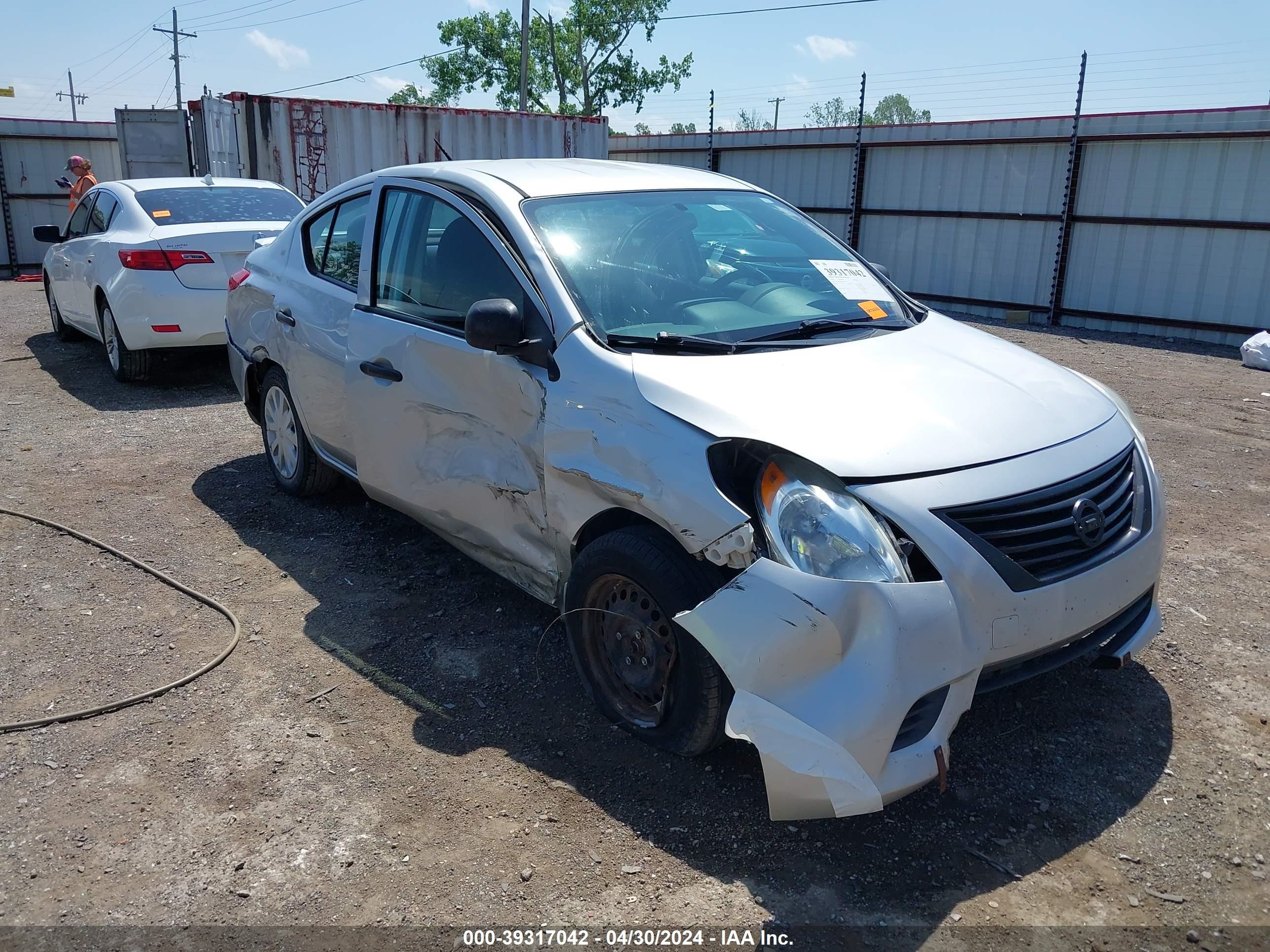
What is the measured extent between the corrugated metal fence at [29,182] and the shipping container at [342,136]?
242 inches

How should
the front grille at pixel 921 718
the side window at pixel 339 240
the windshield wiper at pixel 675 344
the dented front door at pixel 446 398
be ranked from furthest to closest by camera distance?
the side window at pixel 339 240
the dented front door at pixel 446 398
the windshield wiper at pixel 675 344
the front grille at pixel 921 718

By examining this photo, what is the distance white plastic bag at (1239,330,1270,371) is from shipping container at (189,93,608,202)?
26.1 ft

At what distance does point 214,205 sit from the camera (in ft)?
28.6

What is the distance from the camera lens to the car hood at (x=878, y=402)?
2814 mm

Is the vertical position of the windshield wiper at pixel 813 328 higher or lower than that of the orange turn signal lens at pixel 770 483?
higher

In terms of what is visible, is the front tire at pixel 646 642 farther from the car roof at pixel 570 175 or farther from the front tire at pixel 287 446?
the front tire at pixel 287 446

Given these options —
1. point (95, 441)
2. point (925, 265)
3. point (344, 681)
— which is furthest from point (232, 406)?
point (925, 265)

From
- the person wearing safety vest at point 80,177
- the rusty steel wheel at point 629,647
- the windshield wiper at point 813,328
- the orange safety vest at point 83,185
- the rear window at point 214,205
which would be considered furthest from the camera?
the orange safety vest at point 83,185

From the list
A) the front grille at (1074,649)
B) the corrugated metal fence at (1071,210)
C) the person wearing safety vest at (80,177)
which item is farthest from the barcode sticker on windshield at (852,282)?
the person wearing safety vest at (80,177)

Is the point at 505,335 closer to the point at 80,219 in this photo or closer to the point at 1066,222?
the point at 80,219

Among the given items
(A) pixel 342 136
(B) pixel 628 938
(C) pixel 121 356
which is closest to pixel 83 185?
(A) pixel 342 136

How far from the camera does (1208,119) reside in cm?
1219

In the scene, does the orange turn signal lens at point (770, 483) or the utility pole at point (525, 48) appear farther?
the utility pole at point (525, 48)

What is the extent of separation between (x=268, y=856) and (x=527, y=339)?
1.79 metres
